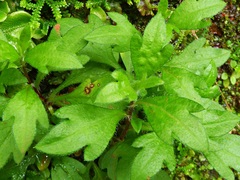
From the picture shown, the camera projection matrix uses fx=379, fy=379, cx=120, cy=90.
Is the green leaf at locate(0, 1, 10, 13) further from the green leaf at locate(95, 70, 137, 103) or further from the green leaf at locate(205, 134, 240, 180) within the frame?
the green leaf at locate(205, 134, 240, 180)

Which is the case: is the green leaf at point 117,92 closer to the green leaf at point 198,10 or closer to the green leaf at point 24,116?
the green leaf at point 24,116

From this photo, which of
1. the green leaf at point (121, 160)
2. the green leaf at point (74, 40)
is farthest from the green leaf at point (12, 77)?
the green leaf at point (121, 160)

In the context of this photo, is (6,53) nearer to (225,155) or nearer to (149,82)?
(149,82)

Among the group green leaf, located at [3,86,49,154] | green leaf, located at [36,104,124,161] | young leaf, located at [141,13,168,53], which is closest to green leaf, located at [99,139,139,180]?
green leaf, located at [36,104,124,161]

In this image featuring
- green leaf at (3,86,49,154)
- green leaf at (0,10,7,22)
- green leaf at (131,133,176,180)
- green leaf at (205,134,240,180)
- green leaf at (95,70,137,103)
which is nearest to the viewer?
green leaf at (95,70,137,103)

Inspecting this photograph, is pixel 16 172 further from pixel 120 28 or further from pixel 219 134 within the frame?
pixel 219 134

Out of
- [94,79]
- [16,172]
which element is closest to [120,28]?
[94,79]
